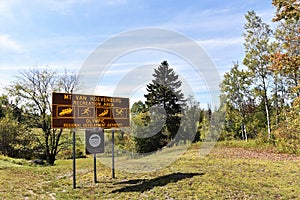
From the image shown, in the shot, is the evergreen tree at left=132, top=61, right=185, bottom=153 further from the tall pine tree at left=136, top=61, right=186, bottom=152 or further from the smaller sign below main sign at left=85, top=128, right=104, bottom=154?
the smaller sign below main sign at left=85, top=128, right=104, bottom=154

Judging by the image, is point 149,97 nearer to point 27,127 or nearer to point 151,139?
point 151,139

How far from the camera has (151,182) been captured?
881 cm

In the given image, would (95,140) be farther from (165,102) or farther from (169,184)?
(165,102)

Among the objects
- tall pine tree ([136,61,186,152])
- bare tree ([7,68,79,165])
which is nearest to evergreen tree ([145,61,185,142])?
tall pine tree ([136,61,186,152])

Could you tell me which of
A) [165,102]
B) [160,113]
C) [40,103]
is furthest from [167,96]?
[40,103]

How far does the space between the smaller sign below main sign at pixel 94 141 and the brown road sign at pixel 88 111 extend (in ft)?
0.82

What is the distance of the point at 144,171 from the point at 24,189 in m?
4.48

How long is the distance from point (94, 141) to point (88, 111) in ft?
3.84

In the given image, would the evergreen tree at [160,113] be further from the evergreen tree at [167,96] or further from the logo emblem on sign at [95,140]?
the logo emblem on sign at [95,140]

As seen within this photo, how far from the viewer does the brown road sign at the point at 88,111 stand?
27.3 ft

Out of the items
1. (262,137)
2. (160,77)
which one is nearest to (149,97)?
(160,77)

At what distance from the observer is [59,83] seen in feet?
67.1

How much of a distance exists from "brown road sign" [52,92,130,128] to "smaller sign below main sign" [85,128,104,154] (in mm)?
250

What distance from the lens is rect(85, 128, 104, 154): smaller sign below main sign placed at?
363 inches
